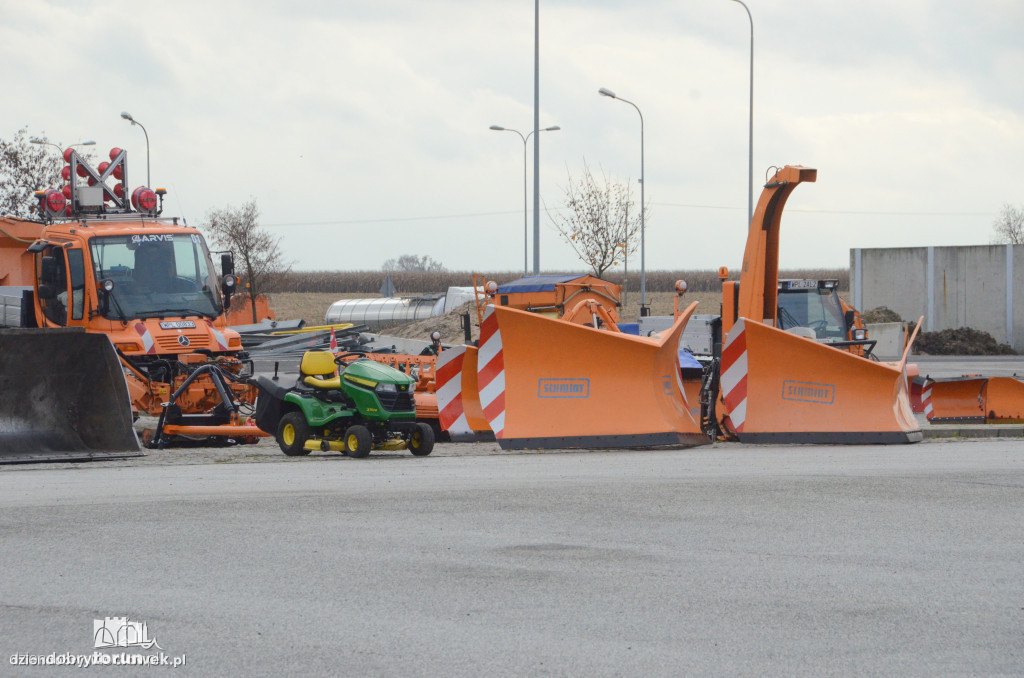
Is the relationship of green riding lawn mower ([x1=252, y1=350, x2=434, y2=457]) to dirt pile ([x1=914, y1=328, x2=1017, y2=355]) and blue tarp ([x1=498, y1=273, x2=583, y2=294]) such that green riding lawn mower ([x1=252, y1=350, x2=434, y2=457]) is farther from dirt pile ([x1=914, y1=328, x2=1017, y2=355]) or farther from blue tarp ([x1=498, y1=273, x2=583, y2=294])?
dirt pile ([x1=914, y1=328, x2=1017, y2=355])

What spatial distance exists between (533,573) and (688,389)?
8.09 metres

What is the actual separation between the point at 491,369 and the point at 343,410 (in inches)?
62.2

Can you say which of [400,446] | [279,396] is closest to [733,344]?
[400,446]

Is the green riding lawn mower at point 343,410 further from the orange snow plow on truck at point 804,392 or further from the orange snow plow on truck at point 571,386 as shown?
the orange snow plow on truck at point 804,392

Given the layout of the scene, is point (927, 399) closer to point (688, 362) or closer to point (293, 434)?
point (688, 362)

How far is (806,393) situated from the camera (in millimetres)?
11914

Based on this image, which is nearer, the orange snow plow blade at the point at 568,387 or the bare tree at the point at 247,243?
the orange snow plow blade at the point at 568,387

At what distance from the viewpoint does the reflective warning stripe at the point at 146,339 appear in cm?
1295

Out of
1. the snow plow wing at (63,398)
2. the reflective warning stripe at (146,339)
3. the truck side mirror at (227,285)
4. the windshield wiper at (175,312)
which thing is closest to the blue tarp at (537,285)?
the truck side mirror at (227,285)

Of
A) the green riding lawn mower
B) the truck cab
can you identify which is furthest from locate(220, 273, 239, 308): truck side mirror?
the green riding lawn mower

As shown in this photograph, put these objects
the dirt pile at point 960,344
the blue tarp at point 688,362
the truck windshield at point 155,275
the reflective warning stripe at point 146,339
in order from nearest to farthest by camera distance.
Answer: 1. the reflective warning stripe at point 146,339
2. the truck windshield at point 155,275
3. the blue tarp at point 688,362
4. the dirt pile at point 960,344

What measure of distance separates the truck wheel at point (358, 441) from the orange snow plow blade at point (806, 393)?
3.93 metres

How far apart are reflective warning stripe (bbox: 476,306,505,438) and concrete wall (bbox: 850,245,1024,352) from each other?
33.0 m

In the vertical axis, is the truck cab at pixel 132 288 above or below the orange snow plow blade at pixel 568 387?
above
